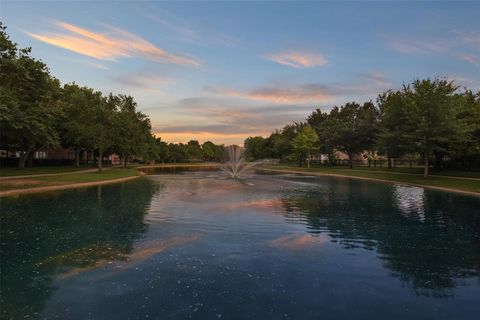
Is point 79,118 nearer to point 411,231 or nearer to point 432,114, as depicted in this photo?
point 432,114

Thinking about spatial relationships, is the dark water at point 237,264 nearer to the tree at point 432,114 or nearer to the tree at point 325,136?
the tree at point 432,114

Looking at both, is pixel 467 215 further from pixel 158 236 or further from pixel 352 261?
pixel 158 236

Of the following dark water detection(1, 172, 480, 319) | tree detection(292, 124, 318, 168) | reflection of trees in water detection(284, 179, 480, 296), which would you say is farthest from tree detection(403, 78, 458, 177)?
tree detection(292, 124, 318, 168)

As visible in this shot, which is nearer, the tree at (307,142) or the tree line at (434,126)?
the tree line at (434,126)

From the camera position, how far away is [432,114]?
42375 mm

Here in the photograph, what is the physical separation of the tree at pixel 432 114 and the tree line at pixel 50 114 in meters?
37.4

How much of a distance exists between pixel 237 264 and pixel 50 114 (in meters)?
34.1

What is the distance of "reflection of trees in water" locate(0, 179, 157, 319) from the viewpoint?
8.62m

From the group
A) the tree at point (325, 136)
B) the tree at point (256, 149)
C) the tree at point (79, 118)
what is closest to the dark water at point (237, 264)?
the tree at point (79, 118)

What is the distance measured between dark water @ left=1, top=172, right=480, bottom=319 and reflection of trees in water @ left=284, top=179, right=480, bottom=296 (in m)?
0.07

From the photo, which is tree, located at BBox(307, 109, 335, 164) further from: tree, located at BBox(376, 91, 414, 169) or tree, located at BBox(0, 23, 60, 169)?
tree, located at BBox(0, 23, 60, 169)

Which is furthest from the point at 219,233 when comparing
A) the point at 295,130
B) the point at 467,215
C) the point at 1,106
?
the point at 295,130

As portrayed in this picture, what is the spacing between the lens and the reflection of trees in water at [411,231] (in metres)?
10.3

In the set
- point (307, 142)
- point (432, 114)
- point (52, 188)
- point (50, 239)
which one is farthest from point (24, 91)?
point (307, 142)
